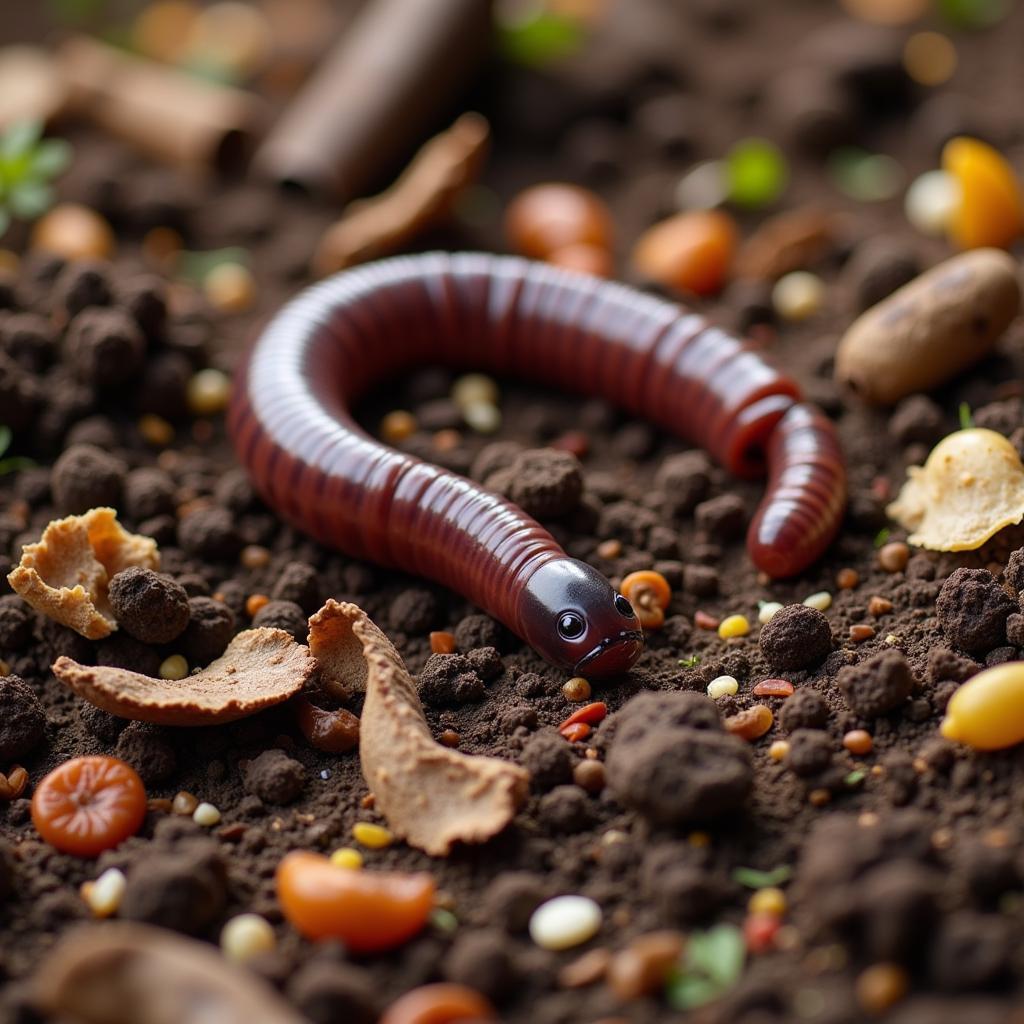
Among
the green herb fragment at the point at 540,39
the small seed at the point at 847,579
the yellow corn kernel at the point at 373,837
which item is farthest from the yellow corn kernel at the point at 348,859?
the green herb fragment at the point at 540,39

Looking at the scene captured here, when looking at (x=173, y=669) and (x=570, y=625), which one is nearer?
(x=570, y=625)

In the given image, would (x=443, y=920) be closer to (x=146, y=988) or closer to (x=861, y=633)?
(x=146, y=988)

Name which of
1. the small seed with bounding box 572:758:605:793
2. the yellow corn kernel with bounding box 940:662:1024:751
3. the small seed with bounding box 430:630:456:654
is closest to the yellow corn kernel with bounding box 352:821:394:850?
the small seed with bounding box 572:758:605:793

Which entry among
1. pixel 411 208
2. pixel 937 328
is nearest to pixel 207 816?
pixel 937 328

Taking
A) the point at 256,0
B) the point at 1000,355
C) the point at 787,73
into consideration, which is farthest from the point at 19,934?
the point at 256,0

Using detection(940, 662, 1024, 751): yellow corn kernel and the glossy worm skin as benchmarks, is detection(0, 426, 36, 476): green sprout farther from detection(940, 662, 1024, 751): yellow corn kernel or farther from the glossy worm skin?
detection(940, 662, 1024, 751): yellow corn kernel
